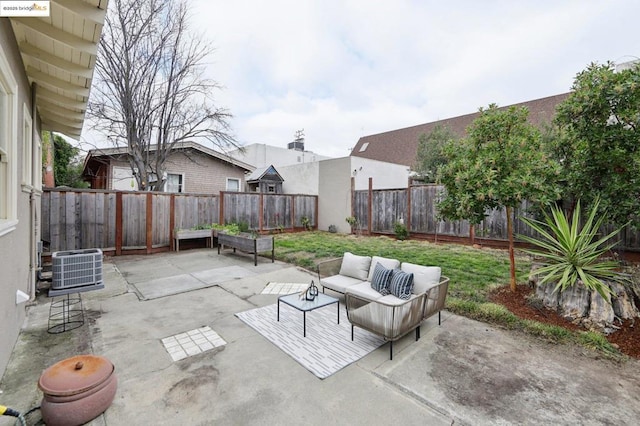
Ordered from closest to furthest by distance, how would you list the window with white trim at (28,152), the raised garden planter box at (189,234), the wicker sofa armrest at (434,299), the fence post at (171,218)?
1. the wicker sofa armrest at (434,299)
2. the window with white trim at (28,152)
3. the raised garden planter box at (189,234)
4. the fence post at (171,218)

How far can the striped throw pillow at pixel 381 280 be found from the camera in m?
4.10

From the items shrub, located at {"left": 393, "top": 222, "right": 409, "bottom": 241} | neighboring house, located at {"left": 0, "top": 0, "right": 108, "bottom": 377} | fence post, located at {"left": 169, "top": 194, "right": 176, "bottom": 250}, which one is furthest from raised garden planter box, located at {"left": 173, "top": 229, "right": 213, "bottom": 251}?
shrub, located at {"left": 393, "top": 222, "right": 409, "bottom": 241}

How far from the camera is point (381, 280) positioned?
4.18 m

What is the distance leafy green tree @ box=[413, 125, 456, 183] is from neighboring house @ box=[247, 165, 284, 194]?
338 inches

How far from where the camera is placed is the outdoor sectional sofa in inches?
122

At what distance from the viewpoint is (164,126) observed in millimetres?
10742

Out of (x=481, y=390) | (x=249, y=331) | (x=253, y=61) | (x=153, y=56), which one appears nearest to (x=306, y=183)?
(x=253, y=61)

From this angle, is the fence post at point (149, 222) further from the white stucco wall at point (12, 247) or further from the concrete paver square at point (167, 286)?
the white stucco wall at point (12, 247)

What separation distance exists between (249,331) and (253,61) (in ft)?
30.5

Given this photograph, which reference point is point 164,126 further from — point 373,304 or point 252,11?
point 373,304

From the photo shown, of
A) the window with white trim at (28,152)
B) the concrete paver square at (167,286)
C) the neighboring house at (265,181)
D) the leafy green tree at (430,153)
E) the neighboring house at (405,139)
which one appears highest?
the neighboring house at (405,139)

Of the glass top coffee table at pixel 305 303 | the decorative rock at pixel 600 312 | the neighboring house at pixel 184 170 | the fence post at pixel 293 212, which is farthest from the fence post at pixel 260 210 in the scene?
the decorative rock at pixel 600 312

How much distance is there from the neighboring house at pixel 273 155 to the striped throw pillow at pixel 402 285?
1875 cm

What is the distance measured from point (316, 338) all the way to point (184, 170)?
12081mm
